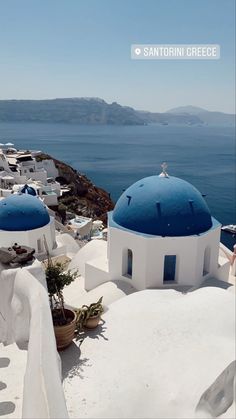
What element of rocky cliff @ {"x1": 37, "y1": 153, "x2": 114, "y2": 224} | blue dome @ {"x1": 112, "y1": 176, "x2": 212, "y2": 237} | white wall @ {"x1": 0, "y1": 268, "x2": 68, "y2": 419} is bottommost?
rocky cliff @ {"x1": 37, "y1": 153, "x2": 114, "y2": 224}

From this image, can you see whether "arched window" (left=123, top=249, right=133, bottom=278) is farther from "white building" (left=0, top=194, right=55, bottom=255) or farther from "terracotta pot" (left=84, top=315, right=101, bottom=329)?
"white building" (left=0, top=194, right=55, bottom=255)

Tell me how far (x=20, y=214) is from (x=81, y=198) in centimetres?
3930

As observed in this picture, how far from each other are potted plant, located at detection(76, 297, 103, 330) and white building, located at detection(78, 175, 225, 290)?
3919 millimetres

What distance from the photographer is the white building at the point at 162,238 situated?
44.1ft

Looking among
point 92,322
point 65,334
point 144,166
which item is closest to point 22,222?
point 92,322

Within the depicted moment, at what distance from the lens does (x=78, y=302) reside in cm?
1357

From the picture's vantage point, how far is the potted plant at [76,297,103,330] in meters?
9.78

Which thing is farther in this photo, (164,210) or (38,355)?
(164,210)

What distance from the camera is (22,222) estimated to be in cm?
1830

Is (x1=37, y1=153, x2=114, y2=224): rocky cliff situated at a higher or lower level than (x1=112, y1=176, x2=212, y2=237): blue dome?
lower

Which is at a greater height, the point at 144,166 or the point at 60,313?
the point at 144,166

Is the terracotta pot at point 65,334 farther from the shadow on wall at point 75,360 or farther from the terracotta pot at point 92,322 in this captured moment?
the terracotta pot at point 92,322

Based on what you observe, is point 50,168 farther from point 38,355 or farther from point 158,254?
point 38,355

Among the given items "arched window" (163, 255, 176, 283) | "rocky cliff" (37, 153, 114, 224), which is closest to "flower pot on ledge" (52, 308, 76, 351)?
"arched window" (163, 255, 176, 283)
